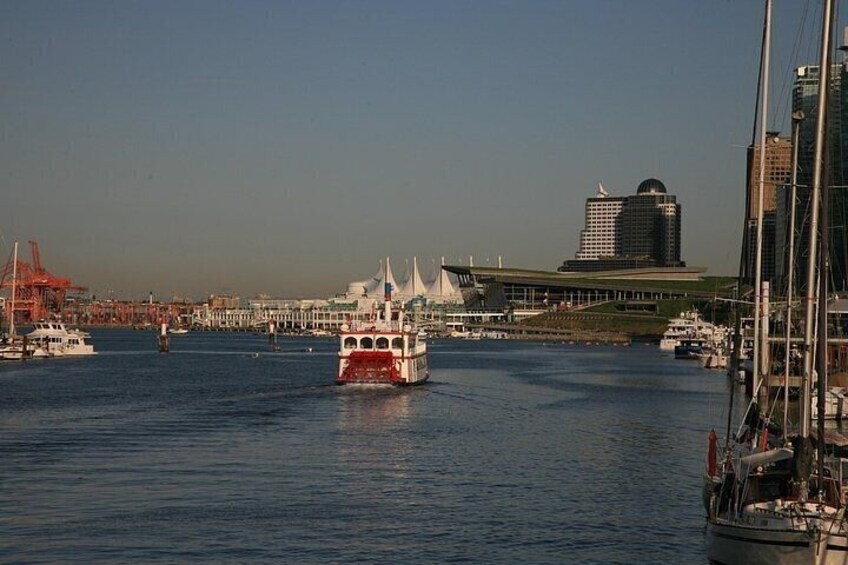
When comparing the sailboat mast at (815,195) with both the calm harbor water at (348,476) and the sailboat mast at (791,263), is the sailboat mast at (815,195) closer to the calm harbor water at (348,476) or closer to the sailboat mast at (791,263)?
the sailboat mast at (791,263)

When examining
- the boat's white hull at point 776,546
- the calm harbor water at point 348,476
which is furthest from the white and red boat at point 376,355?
the boat's white hull at point 776,546

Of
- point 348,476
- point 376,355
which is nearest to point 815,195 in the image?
point 348,476

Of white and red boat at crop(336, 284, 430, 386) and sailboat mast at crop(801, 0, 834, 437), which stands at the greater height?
sailboat mast at crop(801, 0, 834, 437)

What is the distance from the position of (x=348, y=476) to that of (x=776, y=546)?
19153 millimetres

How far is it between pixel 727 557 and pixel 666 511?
1008 cm

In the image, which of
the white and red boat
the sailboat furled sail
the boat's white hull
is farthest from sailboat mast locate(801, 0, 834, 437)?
the white and red boat

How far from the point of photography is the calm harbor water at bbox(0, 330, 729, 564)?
29.8 meters

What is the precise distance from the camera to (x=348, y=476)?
40.3 m

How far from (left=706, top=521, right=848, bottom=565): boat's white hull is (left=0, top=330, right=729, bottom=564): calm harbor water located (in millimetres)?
4300

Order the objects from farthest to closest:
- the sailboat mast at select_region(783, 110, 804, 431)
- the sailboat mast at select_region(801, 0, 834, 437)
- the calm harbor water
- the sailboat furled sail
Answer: the sailboat mast at select_region(783, 110, 804, 431) → the calm harbor water → the sailboat mast at select_region(801, 0, 834, 437) → the sailboat furled sail

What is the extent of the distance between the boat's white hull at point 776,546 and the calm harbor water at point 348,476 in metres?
4.30

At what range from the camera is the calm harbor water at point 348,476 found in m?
29.8

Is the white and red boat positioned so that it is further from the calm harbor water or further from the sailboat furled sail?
the sailboat furled sail

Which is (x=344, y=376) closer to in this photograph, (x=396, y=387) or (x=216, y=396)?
(x=396, y=387)
